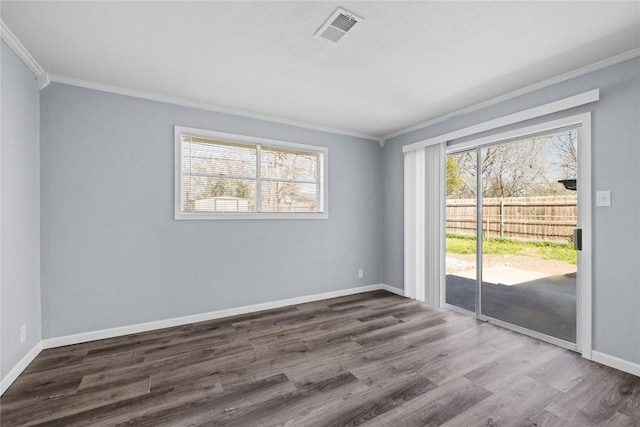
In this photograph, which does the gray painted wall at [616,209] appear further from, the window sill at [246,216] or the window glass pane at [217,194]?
the window glass pane at [217,194]

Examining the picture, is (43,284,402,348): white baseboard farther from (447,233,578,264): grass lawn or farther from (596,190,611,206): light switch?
(596,190,611,206): light switch

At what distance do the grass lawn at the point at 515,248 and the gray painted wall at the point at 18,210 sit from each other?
14.6 ft

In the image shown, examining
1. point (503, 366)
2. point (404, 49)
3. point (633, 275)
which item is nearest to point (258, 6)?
point (404, 49)

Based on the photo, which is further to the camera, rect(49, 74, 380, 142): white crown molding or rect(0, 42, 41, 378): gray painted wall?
rect(49, 74, 380, 142): white crown molding

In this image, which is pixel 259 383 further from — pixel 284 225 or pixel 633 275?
pixel 633 275

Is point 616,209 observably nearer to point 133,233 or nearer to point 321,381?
point 321,381

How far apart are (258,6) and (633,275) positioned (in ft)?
11.3

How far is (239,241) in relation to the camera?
3.64 metres

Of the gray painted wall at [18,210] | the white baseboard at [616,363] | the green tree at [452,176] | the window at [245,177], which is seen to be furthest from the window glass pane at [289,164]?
the white baseboard at [616,363]

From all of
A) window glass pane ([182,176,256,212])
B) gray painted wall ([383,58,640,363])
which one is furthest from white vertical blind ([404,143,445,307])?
window glass pane ([182,176,256,212])

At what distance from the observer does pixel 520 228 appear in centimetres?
321

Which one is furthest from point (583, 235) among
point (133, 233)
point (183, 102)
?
point (133, 233)

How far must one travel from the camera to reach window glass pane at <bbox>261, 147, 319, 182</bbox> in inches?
154

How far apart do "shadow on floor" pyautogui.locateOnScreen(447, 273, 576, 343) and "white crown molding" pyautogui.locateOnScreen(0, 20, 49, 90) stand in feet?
16.2
